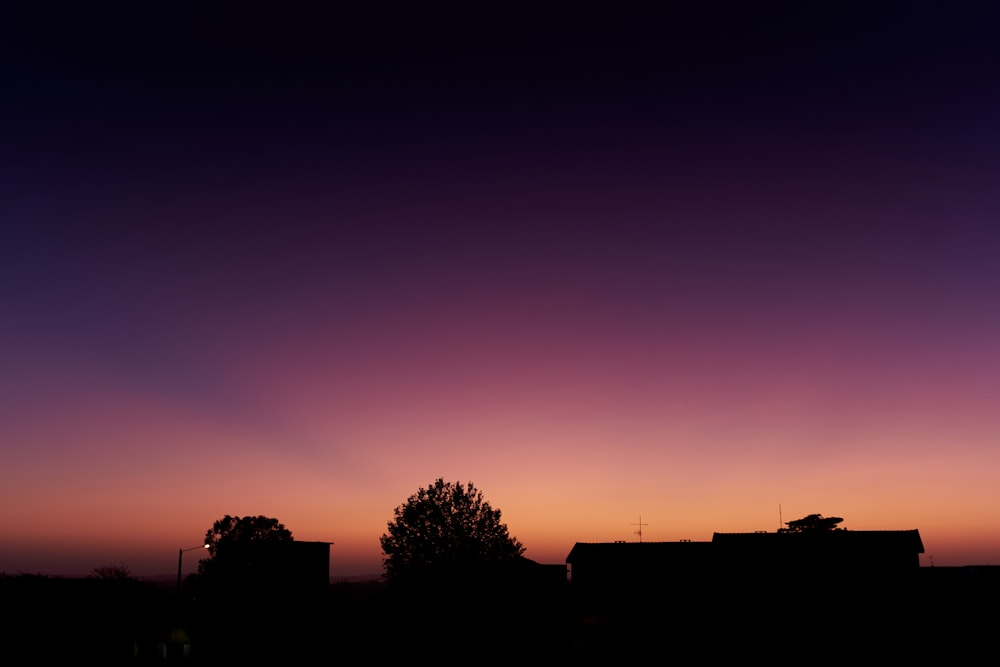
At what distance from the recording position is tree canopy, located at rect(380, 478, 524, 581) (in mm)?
Result: 89000

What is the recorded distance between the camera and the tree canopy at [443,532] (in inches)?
3504

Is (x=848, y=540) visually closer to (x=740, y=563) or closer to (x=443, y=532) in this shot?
(x=740, y=563)

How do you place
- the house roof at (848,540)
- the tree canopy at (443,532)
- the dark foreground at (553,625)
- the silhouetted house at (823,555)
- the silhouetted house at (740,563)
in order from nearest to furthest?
the dark foreground at (553,625) → the silhouetted house at (740,563) → the silhouetted house at (823,555) → the house roof at (848,540) → the tree canopy at (443,532)

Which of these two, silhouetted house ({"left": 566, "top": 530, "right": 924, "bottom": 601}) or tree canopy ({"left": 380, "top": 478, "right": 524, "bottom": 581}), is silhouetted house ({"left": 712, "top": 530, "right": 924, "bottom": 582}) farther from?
tree canopy ({"left": 380, "top": 478, "right": 524, "bottom": 581})

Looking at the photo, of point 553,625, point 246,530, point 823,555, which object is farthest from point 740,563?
point 246,530

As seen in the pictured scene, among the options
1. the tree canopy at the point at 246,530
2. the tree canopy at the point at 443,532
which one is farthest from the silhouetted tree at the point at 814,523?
the tree canopy at the point at 246,530

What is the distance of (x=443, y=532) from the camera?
89.7m

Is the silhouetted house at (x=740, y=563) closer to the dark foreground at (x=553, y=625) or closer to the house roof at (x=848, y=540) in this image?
the house roof at (x=848, y=540)

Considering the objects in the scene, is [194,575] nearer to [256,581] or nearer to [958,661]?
[256,581]

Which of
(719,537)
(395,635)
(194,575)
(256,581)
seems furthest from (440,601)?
(194,575)

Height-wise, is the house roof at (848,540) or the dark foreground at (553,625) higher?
the house roof at (848,540)

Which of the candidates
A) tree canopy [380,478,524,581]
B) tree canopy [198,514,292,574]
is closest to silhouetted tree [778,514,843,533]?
tree canopy [380,478,524,581]

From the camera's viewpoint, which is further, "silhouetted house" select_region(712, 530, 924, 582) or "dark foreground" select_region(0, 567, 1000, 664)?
"silhouetted house" select_region(712, 530, 924, 582)

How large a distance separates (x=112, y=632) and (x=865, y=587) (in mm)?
47461
